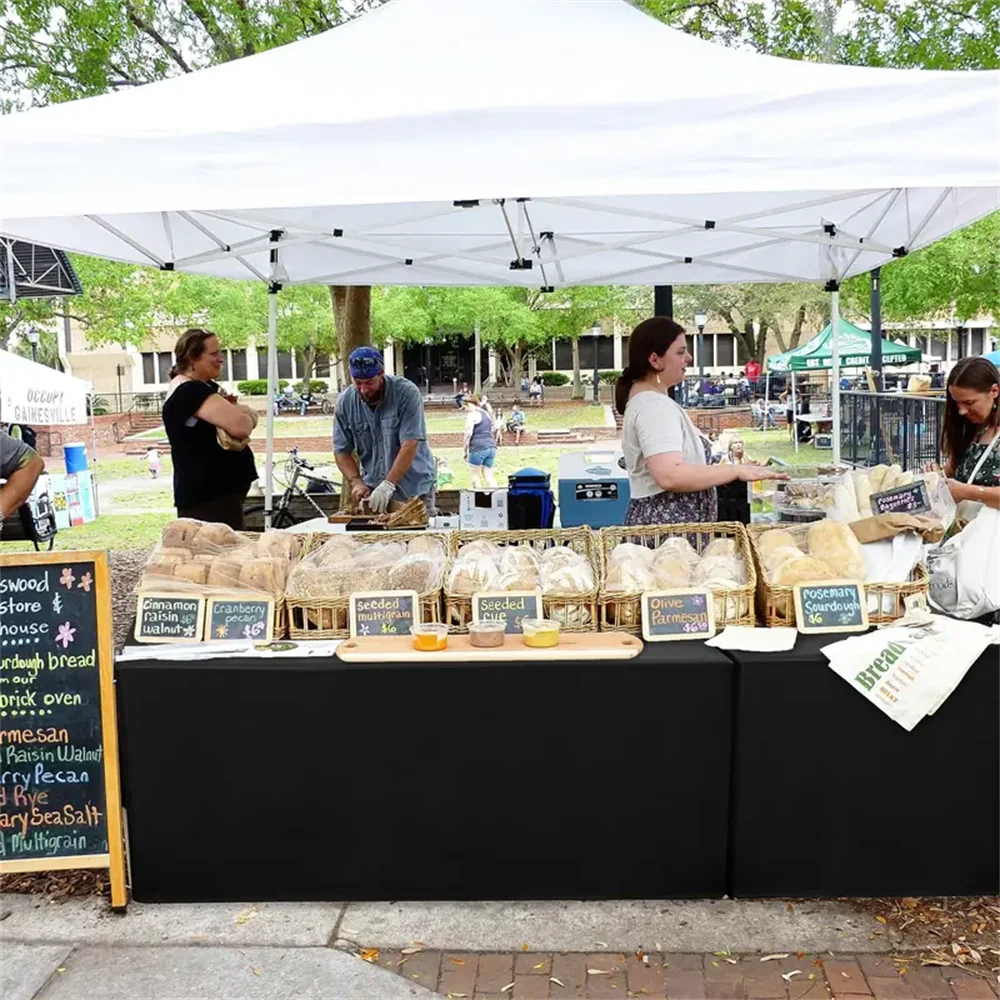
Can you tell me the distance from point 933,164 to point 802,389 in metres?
29.8

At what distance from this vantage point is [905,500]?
127 inches

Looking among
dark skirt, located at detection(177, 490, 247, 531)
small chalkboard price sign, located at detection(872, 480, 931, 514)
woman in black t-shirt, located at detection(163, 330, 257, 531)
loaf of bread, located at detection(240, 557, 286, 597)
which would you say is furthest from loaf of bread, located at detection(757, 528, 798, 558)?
dark skirt, located at detection(177, 490, 247, 531)

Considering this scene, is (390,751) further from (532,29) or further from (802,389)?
(802,389)

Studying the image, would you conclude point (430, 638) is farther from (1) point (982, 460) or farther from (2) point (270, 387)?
→ (2) point (270, 387)

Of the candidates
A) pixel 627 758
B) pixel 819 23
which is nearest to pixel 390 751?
pixel 627 758

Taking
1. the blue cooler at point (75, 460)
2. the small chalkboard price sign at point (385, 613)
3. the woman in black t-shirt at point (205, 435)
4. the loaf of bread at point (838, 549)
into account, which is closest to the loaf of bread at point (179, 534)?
the small chalkboard price sign at point (385, 613)

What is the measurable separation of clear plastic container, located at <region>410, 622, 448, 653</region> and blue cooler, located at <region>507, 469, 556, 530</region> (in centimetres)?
315

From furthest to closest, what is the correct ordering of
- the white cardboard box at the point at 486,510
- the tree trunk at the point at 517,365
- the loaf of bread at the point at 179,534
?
the tree trunk at the point at 517,365 < the white cardboard box at the point at 486,510 < the loaf of bread at the point at 179,534

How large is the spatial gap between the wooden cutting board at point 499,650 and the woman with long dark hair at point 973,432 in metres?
1.80

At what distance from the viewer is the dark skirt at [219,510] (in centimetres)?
500

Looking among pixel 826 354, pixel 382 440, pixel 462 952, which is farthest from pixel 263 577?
pixel 826 354

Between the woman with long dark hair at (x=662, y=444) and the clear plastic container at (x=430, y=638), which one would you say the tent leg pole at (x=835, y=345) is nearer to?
the woman with long dark hair at (x=662, y=444)

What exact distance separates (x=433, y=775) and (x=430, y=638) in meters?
0.40

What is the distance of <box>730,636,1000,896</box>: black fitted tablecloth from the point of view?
2.84 m
